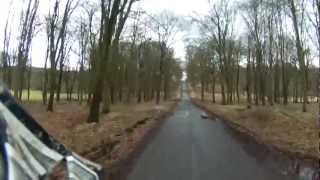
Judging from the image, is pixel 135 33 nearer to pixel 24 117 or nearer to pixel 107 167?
pixel 107 167

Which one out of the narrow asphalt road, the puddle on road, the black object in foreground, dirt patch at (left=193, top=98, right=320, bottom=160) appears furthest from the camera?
dirt patch at (left=193, top=98, right=320, bottom=160)

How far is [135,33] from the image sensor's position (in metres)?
64.7

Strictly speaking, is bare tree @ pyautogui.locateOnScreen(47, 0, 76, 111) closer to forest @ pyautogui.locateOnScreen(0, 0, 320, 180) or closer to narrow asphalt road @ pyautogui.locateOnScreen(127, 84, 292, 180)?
forest @ pyautogui.locateOnScreen(0, 0, 320, 180)

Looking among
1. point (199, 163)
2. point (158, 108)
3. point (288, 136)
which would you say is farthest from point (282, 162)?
point (158, 108)

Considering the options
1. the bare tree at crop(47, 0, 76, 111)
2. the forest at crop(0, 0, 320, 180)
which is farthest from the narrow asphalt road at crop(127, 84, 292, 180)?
the bare tree at crop(47, 0, 76, 111)

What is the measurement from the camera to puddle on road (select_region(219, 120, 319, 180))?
43.4ft

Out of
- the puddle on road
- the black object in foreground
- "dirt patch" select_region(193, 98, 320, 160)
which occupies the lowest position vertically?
the puddle on road

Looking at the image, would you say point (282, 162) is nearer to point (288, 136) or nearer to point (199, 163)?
point (199, 163)

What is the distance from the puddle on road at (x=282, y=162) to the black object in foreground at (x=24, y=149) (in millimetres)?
10171

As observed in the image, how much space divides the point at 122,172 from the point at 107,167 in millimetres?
784

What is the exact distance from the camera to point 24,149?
274cm

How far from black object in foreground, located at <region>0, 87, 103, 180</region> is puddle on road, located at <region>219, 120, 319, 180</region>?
1017cm

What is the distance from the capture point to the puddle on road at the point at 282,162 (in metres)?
13.2

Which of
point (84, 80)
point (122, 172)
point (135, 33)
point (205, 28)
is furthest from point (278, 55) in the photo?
point (122, 172)
